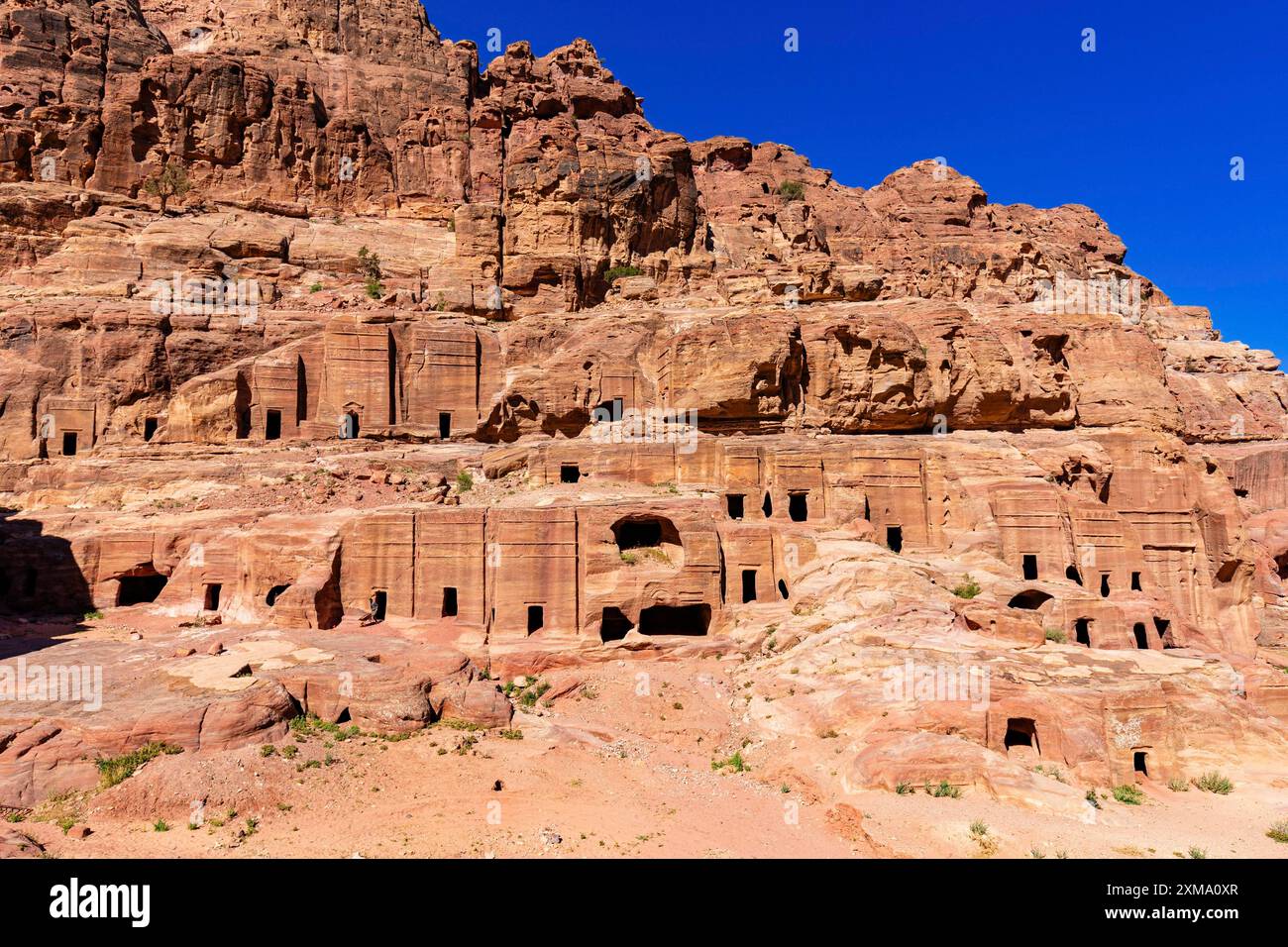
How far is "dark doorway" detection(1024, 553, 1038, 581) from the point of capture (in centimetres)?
2795

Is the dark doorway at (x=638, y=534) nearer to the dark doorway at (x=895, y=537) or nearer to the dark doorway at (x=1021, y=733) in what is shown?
the dark doorway at (x=895, y=537)

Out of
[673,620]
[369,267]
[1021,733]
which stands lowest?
[1021,733]

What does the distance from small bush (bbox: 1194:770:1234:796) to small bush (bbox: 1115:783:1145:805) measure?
205cm

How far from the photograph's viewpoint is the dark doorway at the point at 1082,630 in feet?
81.3

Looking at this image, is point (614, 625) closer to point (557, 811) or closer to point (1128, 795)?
point (557, 811)

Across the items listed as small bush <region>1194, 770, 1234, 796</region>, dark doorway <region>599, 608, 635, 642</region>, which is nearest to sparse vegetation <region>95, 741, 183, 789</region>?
dark doorway <region>599, 608, 635, 642</region>

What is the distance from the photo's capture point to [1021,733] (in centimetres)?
1761

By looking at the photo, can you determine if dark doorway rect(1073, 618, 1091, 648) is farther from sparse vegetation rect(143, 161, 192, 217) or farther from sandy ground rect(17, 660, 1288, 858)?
sparse vegetation rect(143, 161, 192, 217)

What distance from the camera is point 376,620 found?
80.6 feet

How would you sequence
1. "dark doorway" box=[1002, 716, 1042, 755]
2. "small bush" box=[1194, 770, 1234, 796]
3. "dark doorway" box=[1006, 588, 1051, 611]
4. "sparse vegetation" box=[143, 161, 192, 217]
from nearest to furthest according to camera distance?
"small bush" box=[1194, 770, 1234, 796] → "dark doorway" box=[1002, 716, 1042, 755] → "dark doorway" box=[1006, 588, 1051, 611] → "sparse vegetation" box=[143, 161, 192, 217]

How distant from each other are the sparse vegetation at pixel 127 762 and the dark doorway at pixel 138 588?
12873 millimetres

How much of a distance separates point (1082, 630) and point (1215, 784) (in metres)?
8.59

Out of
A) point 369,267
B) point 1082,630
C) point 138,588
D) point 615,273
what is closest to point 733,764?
point 1082,630
